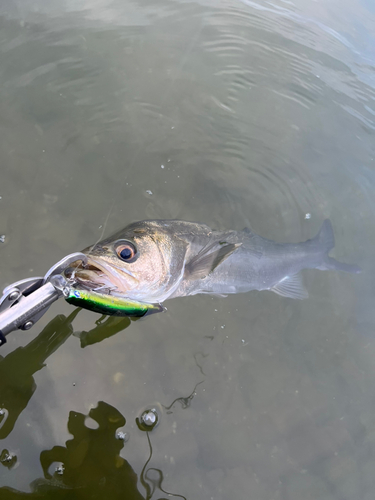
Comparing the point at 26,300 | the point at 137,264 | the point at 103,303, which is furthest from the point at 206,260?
the point at 26,300

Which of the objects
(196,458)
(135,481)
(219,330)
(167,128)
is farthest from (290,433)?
(167,128)

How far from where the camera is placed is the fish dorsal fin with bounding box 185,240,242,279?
9.02 ft

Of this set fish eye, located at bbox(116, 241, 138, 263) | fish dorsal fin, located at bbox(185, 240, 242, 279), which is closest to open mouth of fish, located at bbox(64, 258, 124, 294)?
fish eye, located at bbox(116, 241, 138, 263)

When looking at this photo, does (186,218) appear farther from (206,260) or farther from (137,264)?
(137,264)

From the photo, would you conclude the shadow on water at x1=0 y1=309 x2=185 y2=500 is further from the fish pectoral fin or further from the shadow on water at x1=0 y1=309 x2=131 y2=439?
the fish pectoral fin

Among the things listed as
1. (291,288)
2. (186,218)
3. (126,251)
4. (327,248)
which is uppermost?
(126,251)

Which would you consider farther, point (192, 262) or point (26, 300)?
point (192, 262)

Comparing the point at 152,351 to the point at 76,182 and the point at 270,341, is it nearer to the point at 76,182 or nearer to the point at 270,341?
the point at 270,341

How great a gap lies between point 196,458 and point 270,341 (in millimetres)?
1338

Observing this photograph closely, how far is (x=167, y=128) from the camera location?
14.5 ft

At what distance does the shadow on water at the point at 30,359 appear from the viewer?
8.77ft

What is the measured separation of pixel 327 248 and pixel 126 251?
261cm

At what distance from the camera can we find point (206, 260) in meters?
2.79

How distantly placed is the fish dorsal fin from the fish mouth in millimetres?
765
